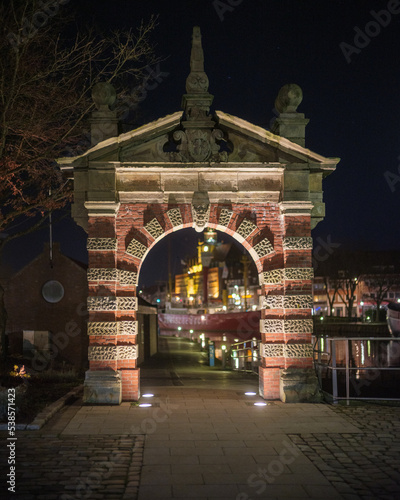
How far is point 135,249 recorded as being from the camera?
12.5 metres

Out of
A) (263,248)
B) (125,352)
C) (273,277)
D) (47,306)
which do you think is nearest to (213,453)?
(125,352)

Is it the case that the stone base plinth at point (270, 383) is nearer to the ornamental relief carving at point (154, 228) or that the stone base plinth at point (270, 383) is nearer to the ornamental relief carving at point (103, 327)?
the ornamental relief carving at point (103, 327)

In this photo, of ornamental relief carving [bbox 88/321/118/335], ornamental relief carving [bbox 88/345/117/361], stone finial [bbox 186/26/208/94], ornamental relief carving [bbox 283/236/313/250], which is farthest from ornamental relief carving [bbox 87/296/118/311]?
stone finial [bbox 186/26/208/94]

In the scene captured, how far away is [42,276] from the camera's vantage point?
856 inches

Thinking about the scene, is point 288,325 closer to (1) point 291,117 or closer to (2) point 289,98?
(1) point 291,117

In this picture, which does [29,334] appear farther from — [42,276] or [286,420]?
[286,420]

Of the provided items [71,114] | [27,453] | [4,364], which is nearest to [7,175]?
[71,114]

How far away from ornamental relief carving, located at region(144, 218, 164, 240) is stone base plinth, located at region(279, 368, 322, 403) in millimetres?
4480

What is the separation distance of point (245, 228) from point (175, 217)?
173 centimetres

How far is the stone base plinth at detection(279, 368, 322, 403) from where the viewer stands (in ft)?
39.7

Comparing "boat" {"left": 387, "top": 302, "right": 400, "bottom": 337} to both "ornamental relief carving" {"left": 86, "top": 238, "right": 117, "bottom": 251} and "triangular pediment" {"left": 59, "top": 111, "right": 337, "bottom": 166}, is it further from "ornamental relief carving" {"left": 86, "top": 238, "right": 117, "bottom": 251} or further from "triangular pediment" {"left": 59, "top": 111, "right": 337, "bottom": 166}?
"ornamental relief carving" {"left": 86, "top": 238, "right": 117, "bottom": 251}

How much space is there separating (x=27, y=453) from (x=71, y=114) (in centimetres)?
955

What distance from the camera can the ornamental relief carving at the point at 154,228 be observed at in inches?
499

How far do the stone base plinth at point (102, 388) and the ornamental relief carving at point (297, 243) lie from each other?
16.5 ft
